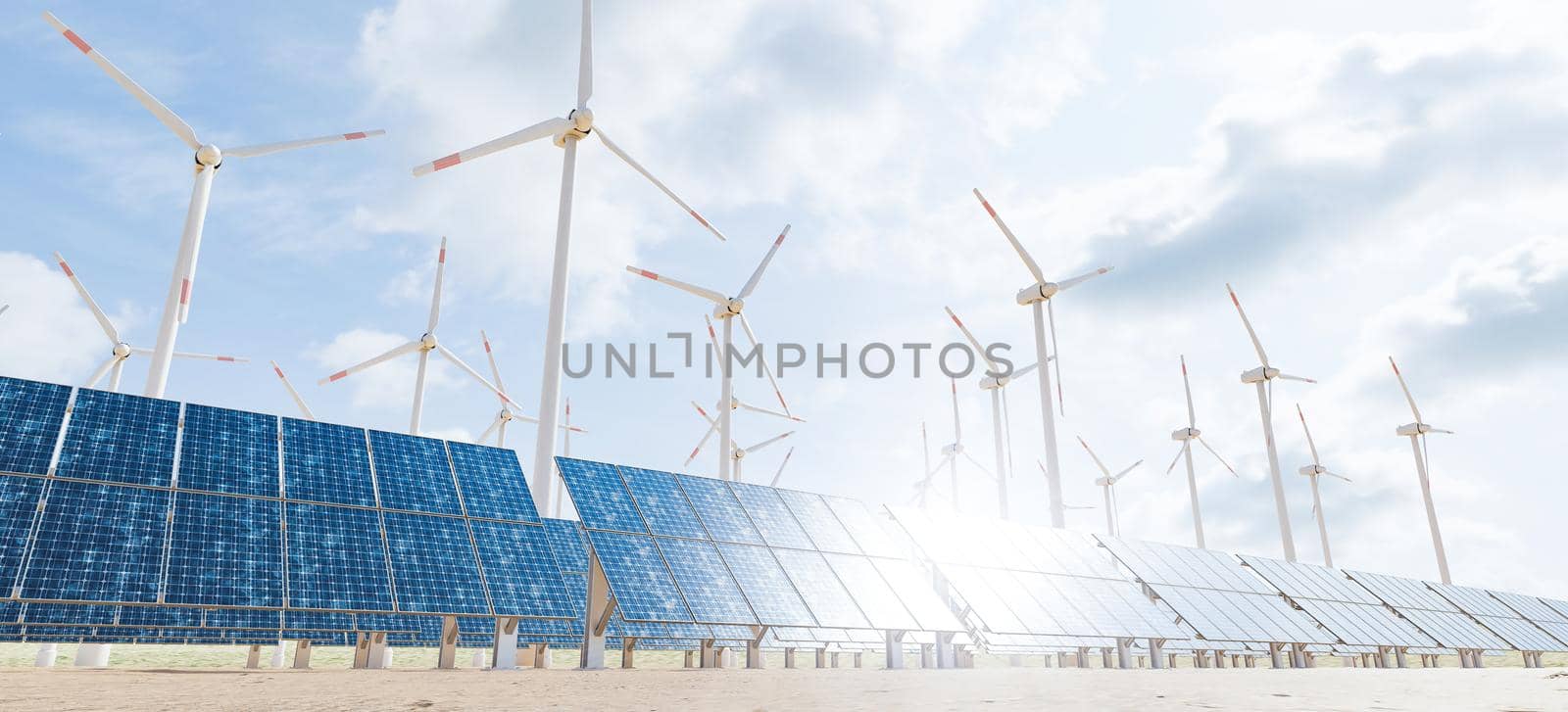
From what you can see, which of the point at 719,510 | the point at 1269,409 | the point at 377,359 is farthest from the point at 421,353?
the point at 1269,409

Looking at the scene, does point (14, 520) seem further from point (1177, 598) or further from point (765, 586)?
point (1177, 598)

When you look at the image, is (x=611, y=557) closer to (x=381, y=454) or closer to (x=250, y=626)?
(x=381, y=454)

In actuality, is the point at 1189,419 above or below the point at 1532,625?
above

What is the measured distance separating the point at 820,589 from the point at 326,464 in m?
13.8

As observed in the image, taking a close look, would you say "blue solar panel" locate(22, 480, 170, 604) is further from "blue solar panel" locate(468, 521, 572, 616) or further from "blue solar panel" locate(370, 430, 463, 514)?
"blue solar panel" locate(468, 521, 572, 616)

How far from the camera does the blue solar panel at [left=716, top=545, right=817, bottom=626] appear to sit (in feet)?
77.7

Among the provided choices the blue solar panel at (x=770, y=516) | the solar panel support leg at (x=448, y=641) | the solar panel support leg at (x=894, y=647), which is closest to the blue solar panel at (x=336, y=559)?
the solar panel support leg at (x=448, y=641)

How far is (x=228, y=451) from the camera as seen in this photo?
2023 centimetres

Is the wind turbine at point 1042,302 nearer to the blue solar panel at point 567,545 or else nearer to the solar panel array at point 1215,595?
the solar panel array at point 1215,595

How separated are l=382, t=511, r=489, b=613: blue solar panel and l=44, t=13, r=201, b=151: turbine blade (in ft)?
92.9

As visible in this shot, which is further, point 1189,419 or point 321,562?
point 1189,419

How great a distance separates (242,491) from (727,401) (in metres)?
31.3

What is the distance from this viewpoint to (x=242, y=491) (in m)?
19.3

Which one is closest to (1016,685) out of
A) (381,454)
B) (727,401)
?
(381,454)
